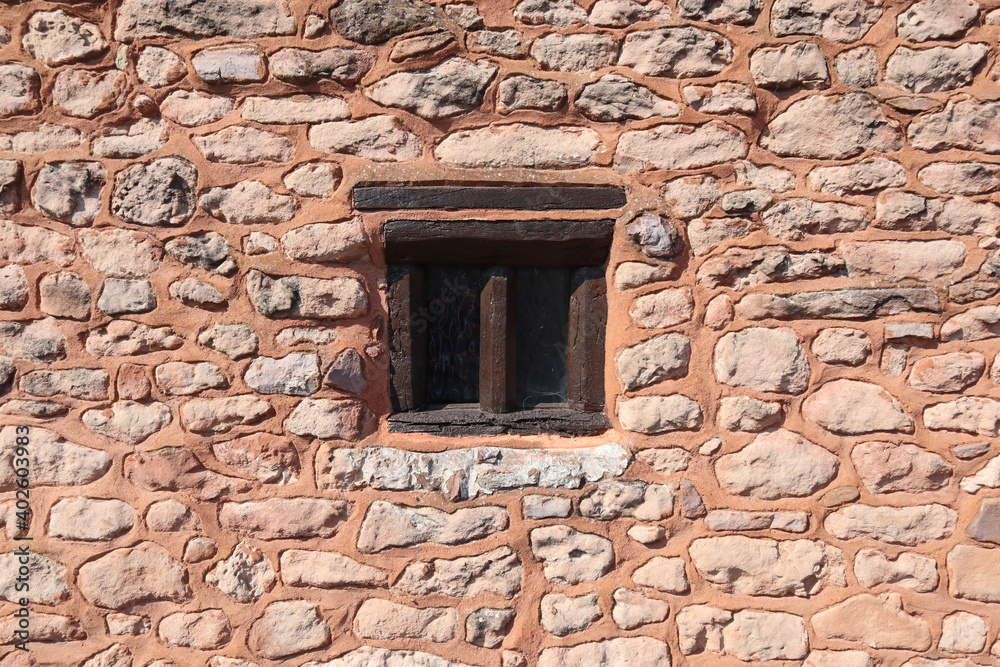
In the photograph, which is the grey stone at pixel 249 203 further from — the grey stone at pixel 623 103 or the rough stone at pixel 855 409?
the rough stone at pixel 855 409

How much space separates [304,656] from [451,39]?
1891 millimetres

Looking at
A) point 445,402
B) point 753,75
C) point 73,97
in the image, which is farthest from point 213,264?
point 753,75

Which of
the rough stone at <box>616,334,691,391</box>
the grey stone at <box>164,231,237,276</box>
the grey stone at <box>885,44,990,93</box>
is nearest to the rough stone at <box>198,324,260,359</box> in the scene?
the grey stone at <box>164,231,237,276</box>

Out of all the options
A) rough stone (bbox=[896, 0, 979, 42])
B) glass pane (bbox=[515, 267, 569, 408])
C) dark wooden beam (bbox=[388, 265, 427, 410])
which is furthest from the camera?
glass pane (bbox=[515, 267, 569, 408])

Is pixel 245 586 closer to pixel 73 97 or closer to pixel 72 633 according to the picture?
pixel 72 633

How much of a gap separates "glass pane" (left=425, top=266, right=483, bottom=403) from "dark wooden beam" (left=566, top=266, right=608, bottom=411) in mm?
310

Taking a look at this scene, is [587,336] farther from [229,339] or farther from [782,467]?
[229,339]

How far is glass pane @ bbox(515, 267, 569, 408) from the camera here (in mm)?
1954

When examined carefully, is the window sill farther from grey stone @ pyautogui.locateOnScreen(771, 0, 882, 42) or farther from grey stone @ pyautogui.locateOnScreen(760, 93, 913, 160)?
grey stone @ pyautogui.locateOnScreen(771, 0, 882, 42)

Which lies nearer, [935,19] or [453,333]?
[935,19]

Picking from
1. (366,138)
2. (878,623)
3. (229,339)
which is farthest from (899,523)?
(229,339)

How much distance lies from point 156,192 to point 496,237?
1.01 m

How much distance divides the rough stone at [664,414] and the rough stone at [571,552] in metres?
0.36

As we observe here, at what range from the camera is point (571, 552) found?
5.92 ft
